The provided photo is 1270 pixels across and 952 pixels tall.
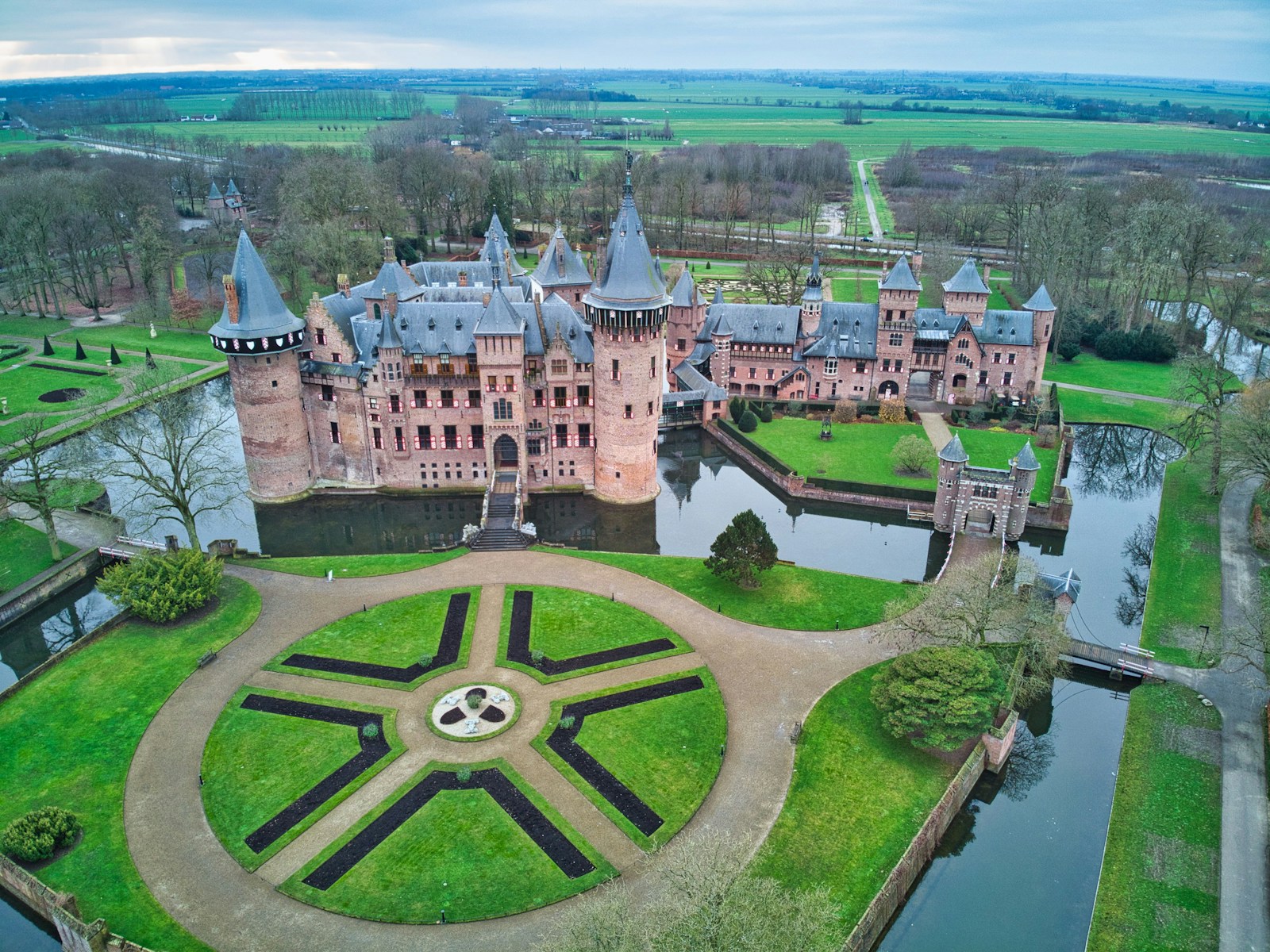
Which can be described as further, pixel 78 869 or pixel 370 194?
pixel 370 194

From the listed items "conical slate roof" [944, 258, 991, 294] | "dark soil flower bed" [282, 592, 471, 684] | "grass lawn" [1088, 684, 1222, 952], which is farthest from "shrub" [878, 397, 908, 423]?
"dark soil flower bed" [282, 592, 471, 684]

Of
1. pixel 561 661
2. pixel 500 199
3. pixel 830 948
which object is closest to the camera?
pixel 830 948

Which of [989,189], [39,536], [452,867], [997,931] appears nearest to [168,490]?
[39,536]

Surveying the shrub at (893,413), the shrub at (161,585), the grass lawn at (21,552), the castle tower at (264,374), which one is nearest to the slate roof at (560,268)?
the castle tower at (264,374)

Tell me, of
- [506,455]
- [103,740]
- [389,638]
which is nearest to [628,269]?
[506,455]

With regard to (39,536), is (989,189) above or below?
above

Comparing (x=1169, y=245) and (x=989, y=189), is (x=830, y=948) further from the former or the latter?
(x=989, y=189)

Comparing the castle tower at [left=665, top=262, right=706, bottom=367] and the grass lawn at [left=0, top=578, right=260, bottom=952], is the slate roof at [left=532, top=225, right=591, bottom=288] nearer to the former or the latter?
the castle tower at [left=665, top=262, right=706, bottom=367]
